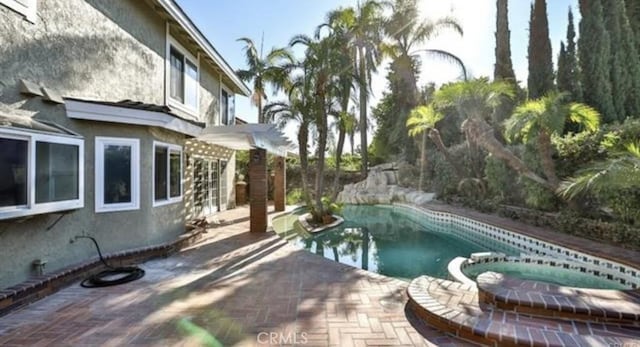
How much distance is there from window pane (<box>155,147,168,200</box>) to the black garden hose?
85.6 inches

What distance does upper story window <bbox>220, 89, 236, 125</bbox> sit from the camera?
56.5 feet

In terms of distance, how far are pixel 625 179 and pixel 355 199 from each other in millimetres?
20950

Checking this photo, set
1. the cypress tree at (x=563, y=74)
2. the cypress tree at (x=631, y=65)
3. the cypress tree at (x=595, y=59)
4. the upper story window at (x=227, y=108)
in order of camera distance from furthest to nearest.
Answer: the cypress tree at (x=563, y=74), the cypress tree at (x=631, y=65), the cypress tree at (x=595, y=59), the upper story window at (x=227, y=108)

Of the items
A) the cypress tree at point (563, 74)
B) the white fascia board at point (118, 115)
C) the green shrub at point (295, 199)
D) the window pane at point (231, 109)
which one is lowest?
the green shrub at point (295, 199)

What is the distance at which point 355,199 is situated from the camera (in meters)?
27.4

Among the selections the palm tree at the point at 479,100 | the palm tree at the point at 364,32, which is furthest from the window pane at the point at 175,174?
the palm tree at the point at 479,100

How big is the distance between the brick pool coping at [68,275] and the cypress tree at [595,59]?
21.6m

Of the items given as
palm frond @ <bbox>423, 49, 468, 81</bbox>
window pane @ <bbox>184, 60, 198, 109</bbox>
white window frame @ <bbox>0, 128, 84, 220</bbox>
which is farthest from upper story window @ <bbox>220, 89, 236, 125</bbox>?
palm frond @ <bbox>423, 49, 468, 81</bbox>

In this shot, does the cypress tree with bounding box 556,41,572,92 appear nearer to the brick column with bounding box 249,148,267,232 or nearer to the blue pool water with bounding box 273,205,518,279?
the blue pool water with bounding box 273,205,518,279

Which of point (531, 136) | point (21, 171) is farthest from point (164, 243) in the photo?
point (531, 136)

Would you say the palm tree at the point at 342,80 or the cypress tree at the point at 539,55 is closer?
the palm tree at the point at 342,80

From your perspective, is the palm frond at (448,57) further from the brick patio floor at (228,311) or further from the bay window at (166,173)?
the brick patio floor at (228,311)

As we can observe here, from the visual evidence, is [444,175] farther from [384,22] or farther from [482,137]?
[384,22]

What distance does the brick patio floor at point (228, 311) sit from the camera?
4.68m
